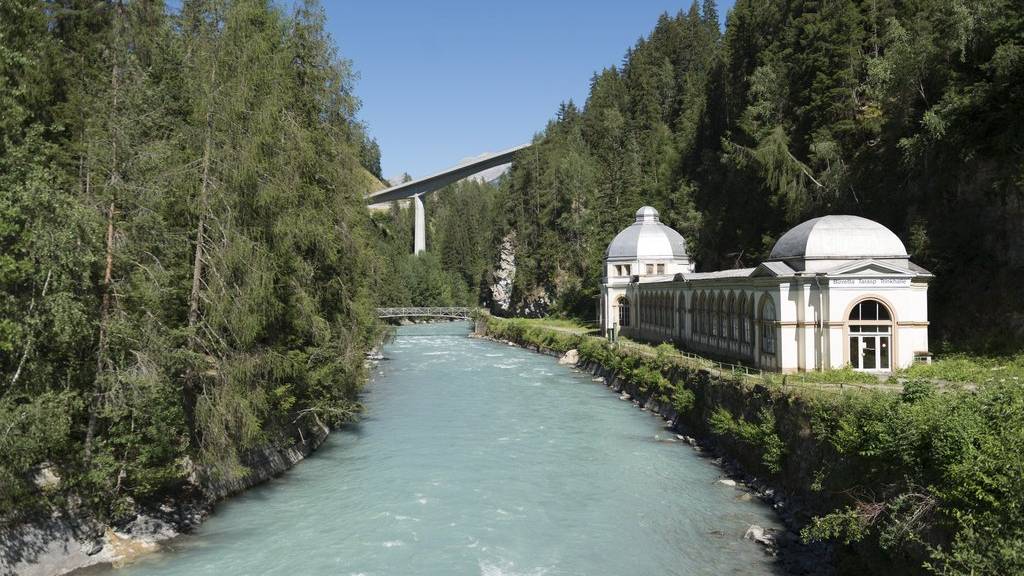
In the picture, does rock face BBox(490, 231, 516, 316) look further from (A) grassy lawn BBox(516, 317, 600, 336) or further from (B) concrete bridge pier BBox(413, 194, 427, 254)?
(B) concrete bridge pier BBox(413, 194, 427, 254)

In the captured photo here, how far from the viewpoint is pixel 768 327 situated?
91.5 ft

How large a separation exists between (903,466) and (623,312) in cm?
4288

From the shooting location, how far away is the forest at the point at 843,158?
1066 inches

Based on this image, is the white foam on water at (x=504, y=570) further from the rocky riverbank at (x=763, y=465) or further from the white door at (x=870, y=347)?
the white door at (x=870, y=347)

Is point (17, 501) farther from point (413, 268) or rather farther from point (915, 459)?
point (413, 268)

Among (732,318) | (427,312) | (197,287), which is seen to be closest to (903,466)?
(197,287)

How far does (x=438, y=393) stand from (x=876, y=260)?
2129 cm

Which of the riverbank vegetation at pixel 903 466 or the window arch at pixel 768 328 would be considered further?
the window arch at pixel 768 328

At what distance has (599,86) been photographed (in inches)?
4099

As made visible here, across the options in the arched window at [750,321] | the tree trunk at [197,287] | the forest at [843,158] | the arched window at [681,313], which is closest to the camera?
the tree trunk at [197,287]

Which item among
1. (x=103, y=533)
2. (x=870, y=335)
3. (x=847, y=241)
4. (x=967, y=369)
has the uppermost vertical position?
(x=847, y=241)

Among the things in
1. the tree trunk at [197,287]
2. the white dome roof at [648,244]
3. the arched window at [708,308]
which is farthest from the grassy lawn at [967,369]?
the white dome roof at [648,244]

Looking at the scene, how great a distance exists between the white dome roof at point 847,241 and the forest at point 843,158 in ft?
14.5

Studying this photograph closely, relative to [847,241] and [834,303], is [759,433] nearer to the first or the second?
[834,303]
